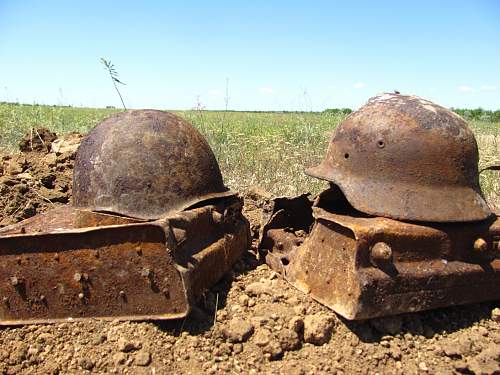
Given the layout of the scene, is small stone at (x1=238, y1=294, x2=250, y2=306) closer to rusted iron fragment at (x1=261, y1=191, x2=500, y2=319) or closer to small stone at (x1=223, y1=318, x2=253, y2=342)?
small stone at (x1=223, y1=318, x2=253, y2=342)

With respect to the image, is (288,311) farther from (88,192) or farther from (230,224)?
(88,192)

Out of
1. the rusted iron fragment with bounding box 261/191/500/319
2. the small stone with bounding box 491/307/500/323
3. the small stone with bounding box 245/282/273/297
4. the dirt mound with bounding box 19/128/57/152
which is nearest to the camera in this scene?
the rusted iron fragment with bounding box 261/191/500/319

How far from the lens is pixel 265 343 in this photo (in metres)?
3.12

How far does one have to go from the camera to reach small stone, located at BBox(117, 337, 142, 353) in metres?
3.04

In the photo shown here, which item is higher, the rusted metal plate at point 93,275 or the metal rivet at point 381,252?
the metal rivet at point 381,252

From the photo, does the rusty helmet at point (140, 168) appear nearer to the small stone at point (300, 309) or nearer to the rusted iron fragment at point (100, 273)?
the rusted iron fragment at point (100, 273)

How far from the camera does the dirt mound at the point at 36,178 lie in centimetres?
520

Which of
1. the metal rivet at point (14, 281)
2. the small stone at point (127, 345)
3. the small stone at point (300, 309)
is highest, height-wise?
the metal rivet at point (14, 281)

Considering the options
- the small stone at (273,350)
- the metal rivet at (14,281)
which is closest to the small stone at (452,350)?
the small stone at (273,350)

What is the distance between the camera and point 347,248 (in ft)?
10.3

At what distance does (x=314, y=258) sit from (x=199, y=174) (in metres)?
1.15

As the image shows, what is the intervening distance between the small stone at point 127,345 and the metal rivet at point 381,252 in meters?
1.65

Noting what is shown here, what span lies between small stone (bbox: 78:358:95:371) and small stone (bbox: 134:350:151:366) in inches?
11.4

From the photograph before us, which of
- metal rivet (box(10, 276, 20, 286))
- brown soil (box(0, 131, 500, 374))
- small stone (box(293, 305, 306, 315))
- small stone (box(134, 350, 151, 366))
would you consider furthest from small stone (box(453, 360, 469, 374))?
metal rivet (box(10, 276, 20, 286))
